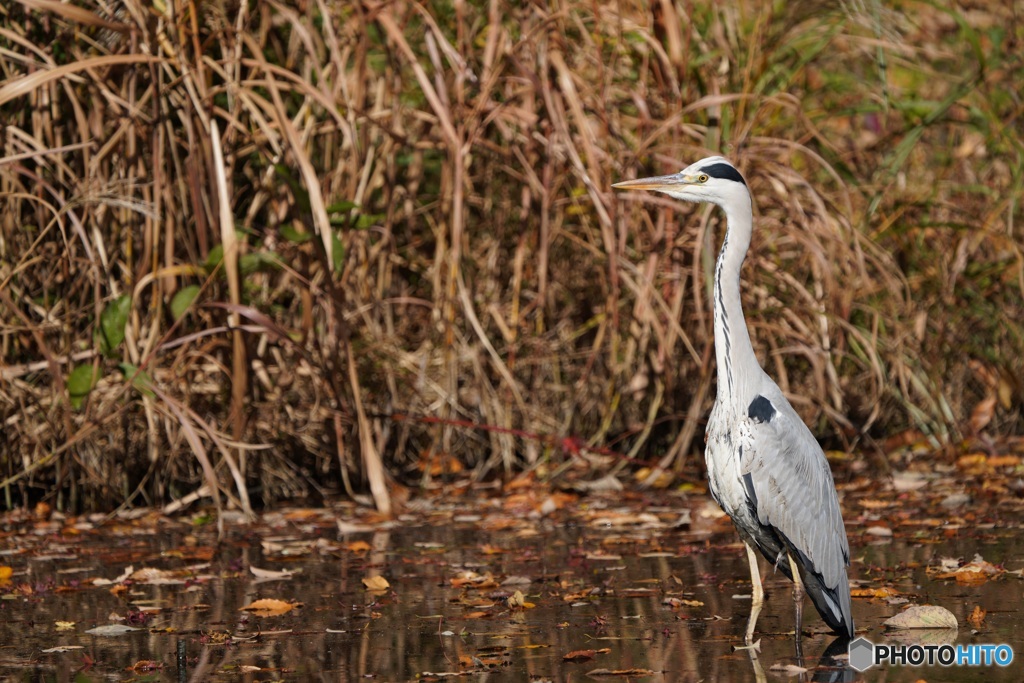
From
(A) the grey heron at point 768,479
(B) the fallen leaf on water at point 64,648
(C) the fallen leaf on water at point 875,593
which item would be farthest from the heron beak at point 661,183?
(B) the fallen leaf on water at point 64,648

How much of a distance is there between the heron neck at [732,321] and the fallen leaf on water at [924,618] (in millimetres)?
816

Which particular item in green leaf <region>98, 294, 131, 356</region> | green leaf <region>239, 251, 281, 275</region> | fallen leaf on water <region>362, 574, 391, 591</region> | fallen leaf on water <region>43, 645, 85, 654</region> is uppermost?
green leaf <region>239, 251, 281, 275</region>

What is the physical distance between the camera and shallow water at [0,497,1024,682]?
3.52 metres

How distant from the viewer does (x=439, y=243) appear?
625cm

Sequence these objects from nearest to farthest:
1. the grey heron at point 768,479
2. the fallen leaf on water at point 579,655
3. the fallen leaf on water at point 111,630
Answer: the fallen leaf on water at point 579,655
the grey heron at point 768,479
the fallen leaf on water at point 111,630

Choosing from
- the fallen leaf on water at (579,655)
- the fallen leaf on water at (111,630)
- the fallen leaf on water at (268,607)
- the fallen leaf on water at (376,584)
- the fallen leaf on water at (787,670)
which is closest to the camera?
the fallen leaf on water at (787,670)

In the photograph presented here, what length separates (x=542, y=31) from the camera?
235 inches

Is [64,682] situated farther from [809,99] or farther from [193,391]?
[809,99]

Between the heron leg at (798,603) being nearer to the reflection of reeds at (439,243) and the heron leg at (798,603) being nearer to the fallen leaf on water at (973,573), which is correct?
the fallen leaf on water at (973,573)

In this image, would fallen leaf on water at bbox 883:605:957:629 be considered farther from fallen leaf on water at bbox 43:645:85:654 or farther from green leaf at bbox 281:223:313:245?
green leaf at bbox 281:223:313:245

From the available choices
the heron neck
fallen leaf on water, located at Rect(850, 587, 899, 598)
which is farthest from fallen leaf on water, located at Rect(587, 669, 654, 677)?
fallen leaf on water, located at Rect(850, 587, 899, 598)

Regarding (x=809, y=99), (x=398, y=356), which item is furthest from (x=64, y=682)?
(x=809, y=99)

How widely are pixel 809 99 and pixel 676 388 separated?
6.88 feet

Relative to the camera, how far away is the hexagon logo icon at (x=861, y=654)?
341 centimetres
